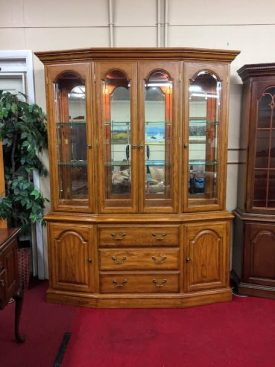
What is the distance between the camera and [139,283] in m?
2.65

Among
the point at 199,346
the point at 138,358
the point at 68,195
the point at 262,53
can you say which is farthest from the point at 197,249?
the point at 262,53

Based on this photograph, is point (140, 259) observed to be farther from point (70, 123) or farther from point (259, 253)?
point (70, 123)

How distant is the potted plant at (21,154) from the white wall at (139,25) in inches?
21.3

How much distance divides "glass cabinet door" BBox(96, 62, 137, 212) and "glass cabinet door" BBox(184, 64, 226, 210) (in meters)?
0.47

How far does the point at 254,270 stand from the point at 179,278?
74cm

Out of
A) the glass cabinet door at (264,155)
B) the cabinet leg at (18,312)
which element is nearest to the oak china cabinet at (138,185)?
the glass cabinet door at (264,155)

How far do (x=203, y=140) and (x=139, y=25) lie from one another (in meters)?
1.23

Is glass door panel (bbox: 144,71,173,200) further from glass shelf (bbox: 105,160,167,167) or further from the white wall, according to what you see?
the white wall

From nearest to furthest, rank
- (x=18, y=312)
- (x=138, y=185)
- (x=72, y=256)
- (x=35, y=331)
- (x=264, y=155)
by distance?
(x=18, y=312), (x=35, y=331), (x=138, y=185), (x=72, y=256), (x=264, y=155)

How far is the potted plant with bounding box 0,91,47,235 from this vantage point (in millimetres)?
2684

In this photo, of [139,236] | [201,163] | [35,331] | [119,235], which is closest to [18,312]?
[35,331]

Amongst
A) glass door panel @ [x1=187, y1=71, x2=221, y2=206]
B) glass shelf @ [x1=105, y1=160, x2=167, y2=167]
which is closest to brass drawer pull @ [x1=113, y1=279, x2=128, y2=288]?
glass door panel @ [x1=187, y1=71, x2=221, y2=206]

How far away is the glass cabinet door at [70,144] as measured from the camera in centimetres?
260

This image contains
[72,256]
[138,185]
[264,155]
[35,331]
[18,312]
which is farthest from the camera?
[264,155]
